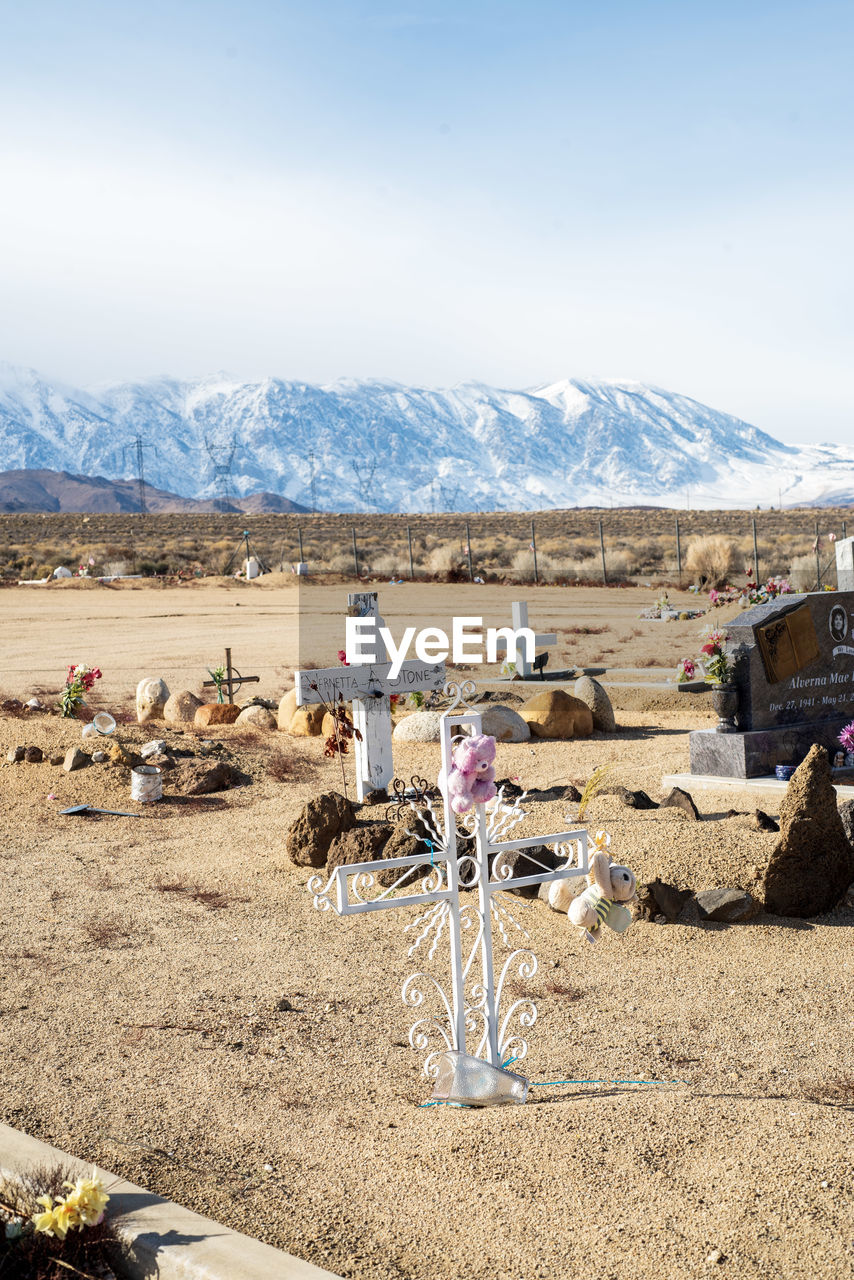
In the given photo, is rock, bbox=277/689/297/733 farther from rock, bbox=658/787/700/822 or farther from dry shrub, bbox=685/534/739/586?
dry shrub, bbox=685/534/739/586

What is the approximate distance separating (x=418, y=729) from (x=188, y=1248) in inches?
344

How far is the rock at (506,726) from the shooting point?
38.0 ft

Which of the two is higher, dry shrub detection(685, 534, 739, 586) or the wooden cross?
dry shrub detection(685, 534, 739, 586)

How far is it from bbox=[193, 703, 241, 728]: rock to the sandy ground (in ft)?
8.40

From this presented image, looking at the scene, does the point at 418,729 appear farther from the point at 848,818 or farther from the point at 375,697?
the point at 848,818

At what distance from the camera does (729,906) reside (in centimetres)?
639

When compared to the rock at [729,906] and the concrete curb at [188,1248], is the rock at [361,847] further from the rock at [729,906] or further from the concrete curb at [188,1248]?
the concrete curb at [188,1248]

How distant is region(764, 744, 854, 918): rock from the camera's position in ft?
21.1

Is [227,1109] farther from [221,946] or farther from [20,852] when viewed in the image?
[20,852]

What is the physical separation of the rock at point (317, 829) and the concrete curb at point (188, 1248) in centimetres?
432

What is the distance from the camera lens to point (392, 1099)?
14.1 ft

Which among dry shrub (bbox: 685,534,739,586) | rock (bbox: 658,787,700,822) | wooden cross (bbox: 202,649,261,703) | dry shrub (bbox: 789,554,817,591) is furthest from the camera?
dry shrub (bbox: 685,534,739,586)

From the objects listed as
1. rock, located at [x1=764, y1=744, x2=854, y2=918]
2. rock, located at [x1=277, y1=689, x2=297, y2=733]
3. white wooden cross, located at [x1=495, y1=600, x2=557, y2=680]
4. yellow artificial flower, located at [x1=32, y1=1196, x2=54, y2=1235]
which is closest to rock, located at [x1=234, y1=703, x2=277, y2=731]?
rock, located at [x1=277, y1=689, x2=297, y2=733]

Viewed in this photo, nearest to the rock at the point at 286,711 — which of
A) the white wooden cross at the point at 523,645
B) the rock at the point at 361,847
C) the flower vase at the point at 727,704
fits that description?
the white wooden cross at the point at 523,645
